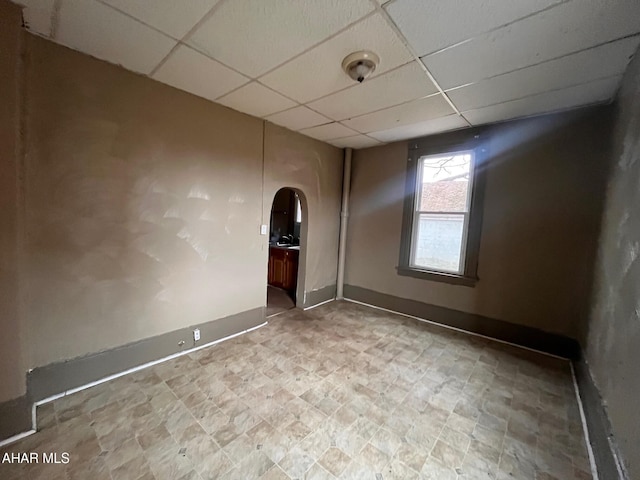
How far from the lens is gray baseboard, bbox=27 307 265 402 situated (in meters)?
1.93

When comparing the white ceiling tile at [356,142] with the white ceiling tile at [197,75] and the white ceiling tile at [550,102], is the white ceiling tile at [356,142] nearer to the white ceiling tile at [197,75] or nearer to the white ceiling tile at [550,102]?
the white ceiling tile at [550,102]

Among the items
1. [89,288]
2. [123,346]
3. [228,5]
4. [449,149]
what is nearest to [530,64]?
[449,149]

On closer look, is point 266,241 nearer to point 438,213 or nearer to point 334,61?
point 334,61

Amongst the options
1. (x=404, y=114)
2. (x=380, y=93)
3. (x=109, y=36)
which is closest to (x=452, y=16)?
(x=380, y=93)

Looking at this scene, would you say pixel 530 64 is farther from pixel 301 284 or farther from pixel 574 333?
pixel 301 284

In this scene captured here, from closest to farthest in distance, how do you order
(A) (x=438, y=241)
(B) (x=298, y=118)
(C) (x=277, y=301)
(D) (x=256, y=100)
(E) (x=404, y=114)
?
(D) (x=256, y=100)
(E) (x=404, y=114)
(B) (x=298, y=118)
(A) (x=438, y=241)
(C) (x=277, y=301)

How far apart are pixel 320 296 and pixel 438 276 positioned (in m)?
1.90

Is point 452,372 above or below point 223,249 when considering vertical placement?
below

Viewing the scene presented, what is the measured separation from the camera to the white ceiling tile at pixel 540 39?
139 centimetres

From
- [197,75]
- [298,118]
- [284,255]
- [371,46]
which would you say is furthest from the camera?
[284,255]

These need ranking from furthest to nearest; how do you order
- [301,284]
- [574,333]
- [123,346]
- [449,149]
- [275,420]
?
[301,284] < [449,149] < [574,333] < [123,346] < [275,420]

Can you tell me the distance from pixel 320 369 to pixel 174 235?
1952 mm

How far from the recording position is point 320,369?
2.50 metres

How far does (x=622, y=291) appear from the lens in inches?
63.5
